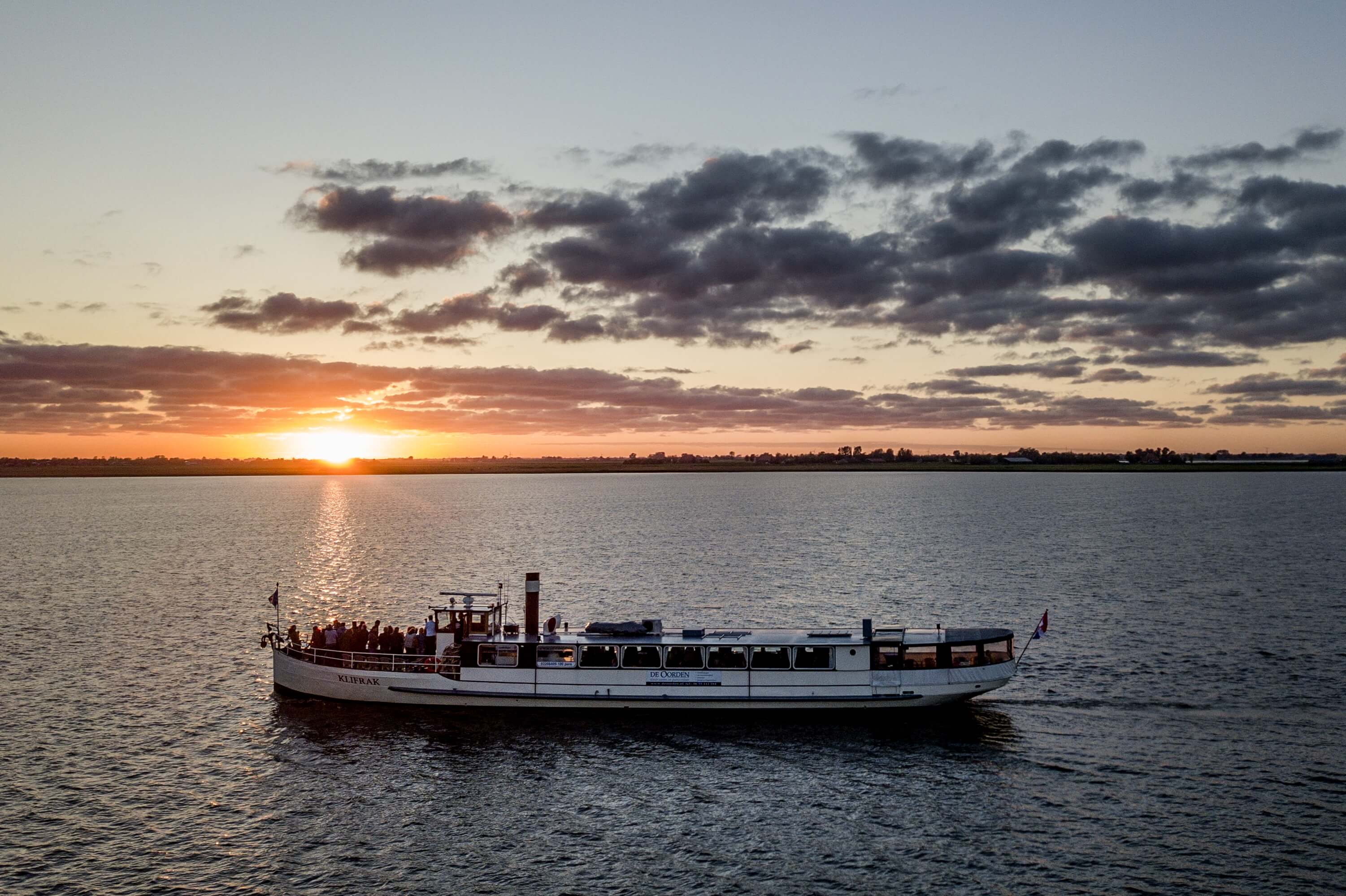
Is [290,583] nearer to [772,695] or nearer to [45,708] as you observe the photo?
[45,708]

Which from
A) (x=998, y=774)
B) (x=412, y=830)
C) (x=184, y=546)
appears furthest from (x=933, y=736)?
(x=184, y=546)

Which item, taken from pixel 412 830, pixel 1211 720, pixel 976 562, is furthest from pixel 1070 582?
pixel 412 830

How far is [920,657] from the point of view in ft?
156

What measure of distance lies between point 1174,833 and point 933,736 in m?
12.6

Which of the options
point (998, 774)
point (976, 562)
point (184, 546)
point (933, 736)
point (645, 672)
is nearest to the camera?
point (998, 774)

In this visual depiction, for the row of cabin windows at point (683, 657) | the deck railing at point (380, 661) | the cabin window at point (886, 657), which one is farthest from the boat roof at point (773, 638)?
the deck railing at point (380, 661)

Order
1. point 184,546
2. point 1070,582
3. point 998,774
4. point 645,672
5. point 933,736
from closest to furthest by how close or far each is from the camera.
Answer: point 998,774 → point 933,736 → point 645,672 → point 1070,582 → point 184,546

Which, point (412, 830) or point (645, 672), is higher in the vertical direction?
point (645, 672)

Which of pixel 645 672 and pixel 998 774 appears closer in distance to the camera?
pixel 998 774

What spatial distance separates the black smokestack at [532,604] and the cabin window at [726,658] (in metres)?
9.53

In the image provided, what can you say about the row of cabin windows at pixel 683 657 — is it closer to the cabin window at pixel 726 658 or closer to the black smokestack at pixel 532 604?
the cabin window at pixel 726 658

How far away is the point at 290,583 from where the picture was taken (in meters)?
96.2

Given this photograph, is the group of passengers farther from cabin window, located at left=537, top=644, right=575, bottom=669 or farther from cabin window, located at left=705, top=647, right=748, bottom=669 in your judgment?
cabin window, located at left=705, top=647, right=748, bottom=669

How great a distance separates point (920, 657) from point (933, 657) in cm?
68
